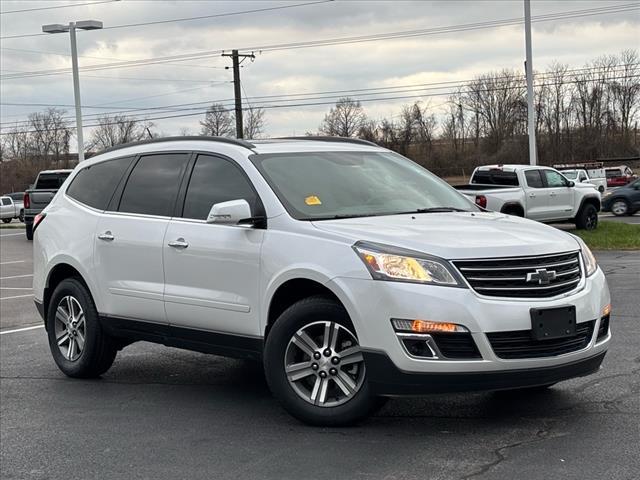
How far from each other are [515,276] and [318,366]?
4.29 ft

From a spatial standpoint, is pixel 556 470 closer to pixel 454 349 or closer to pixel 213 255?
pixel 454 349

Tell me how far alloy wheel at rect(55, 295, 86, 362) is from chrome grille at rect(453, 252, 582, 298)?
365 cm

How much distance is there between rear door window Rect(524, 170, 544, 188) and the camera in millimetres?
22406

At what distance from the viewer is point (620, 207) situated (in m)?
32.1

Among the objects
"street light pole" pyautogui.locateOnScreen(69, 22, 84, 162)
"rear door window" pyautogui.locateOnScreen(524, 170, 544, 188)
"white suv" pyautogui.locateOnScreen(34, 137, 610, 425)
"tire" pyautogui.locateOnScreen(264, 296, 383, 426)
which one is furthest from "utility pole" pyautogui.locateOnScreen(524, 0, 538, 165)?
"tire" pyautogui.locateOnScreen(264, 296, 383, 426)

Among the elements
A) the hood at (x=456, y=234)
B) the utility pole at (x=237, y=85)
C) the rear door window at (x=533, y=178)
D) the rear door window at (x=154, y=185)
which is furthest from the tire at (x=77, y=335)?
the utility pole at (x=237, y=85)

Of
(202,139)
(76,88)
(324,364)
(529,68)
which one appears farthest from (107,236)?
(76,88)

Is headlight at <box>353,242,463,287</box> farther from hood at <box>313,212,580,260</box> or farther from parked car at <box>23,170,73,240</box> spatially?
parked car at <box>23,170,73,240</box>

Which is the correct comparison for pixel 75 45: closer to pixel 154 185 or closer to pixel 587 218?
pixel 587 218

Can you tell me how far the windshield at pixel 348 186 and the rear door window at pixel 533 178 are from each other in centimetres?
1649

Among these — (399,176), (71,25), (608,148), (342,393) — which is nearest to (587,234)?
(399,176)

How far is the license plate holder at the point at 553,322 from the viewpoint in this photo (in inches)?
186

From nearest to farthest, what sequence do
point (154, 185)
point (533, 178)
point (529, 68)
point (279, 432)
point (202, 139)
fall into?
1. point (279, 432)
2. point (202, 139)
3. point (154, 185)
4. point (533, 178)
5. point (529, 68)

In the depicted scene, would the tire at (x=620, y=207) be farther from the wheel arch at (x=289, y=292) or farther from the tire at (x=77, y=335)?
the wheel arch at (x=289, y=292)
